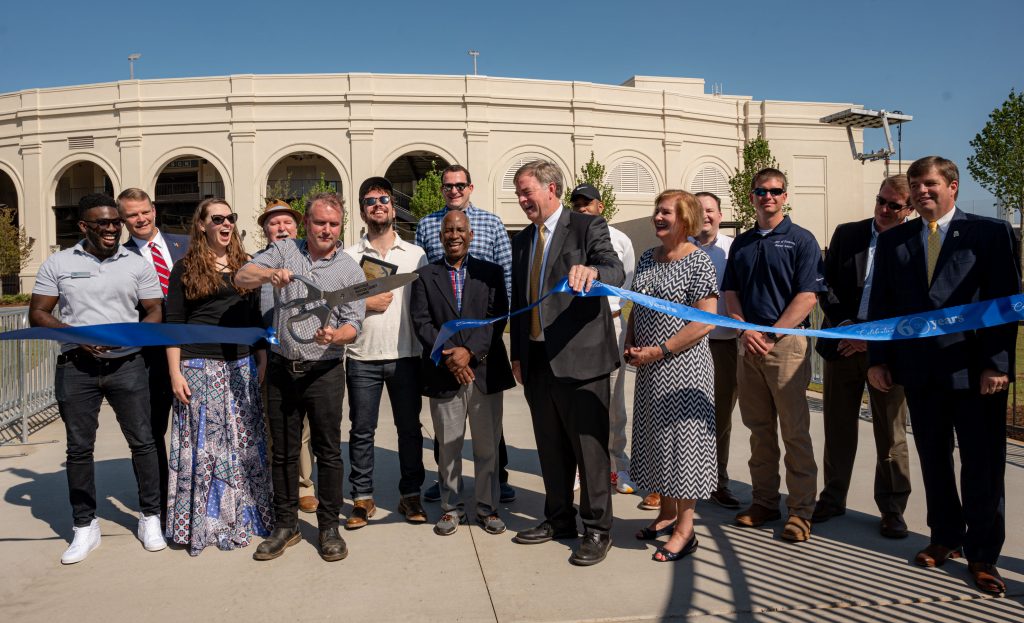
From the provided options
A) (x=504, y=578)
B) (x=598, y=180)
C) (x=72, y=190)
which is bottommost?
(x=504, y=578)

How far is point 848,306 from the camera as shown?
475 cm

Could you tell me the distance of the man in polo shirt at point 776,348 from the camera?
169 inches

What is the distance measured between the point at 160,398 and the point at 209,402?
21.4 inches

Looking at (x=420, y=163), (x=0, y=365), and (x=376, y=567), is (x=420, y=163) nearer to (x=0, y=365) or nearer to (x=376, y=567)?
(x=0, y=365)

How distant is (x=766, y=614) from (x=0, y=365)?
7.42 m

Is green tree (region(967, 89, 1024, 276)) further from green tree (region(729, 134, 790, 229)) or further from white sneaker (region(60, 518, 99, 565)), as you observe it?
white sneaker (region(60, 518, 99, 565))

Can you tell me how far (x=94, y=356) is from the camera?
4078 mm

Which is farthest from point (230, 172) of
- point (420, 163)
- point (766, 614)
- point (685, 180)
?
point (766, 614)

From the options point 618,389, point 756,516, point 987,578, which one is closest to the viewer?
point 987,578

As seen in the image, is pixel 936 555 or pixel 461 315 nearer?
pixel 936 555

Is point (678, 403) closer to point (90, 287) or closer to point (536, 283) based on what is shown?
point (536, 283)

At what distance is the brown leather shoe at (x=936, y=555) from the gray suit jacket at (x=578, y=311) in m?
1.95

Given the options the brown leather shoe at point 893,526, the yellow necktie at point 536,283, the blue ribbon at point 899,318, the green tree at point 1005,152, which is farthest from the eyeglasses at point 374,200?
the green tree at point 1005,152

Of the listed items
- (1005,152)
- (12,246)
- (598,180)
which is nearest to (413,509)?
(1005,152)
